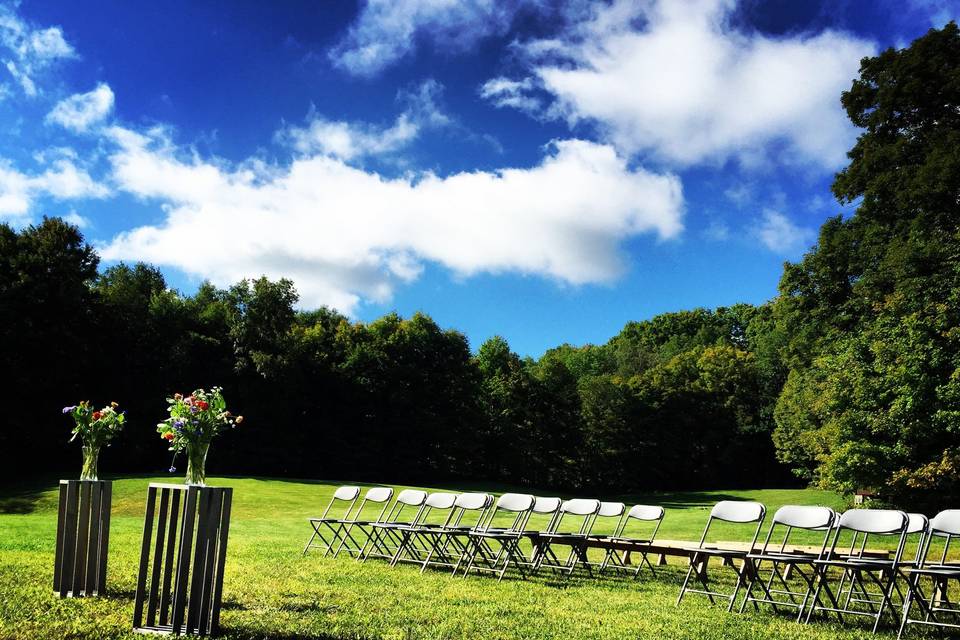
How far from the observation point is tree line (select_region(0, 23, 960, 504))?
18.1 metres

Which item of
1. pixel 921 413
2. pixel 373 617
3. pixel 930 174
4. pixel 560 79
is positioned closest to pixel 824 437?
pixel 921 413

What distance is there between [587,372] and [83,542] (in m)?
49.5

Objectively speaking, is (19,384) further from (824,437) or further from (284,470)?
(824,437)

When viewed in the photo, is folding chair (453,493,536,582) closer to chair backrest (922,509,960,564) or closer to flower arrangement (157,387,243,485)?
flower arrangement (157,387,243,485)

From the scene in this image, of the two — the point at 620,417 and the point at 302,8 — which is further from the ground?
the point at 302,8

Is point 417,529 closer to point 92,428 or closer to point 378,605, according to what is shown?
point 378,605

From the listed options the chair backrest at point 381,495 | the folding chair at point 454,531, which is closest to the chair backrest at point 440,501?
the folding chair at point 454,531

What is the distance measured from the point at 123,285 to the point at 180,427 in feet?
107


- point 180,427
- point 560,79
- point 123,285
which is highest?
point 560,79

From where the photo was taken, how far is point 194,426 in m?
5.24

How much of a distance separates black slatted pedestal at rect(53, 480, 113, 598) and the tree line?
1636cm

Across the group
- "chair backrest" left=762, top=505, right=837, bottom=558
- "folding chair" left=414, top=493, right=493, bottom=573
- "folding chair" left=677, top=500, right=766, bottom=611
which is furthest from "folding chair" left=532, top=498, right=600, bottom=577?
"chair backrest" left=762, top=505, right=837, bottom=558

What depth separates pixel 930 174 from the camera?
18.7m

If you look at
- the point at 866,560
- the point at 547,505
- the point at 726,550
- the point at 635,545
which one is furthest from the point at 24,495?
the point at 866,560
